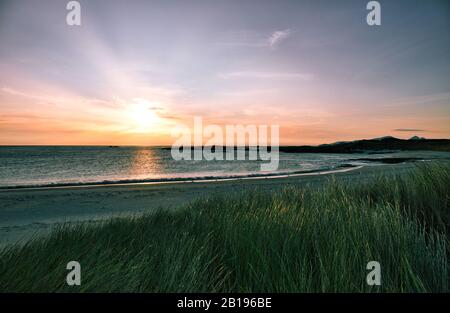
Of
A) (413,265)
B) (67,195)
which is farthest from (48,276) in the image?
(67,195)

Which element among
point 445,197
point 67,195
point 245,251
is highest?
point 445,197

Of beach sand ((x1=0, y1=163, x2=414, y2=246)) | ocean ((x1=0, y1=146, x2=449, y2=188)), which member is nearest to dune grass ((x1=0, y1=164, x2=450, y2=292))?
beach sand ((x1=0, y1=163, x2=414, y2=246))

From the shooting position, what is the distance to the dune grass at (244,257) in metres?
2.07

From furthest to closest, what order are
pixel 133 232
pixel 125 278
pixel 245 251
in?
pixel 133 232, pixel 245 251, pixel 125 278

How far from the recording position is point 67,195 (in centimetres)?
1203

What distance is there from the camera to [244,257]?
8.93 feet

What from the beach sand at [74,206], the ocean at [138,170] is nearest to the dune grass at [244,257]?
the beach sand at [74,206]

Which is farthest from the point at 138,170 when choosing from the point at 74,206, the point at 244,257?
the point at 244,257

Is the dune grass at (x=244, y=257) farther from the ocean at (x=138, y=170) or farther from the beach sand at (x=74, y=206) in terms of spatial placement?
the ocean at (x=138, y=170)

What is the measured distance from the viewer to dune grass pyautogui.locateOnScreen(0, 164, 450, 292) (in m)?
2.07

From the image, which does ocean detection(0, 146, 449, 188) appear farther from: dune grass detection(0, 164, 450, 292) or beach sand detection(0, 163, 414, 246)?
dune grass detection(0, 164, 450, 292)

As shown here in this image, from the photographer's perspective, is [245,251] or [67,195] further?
[67,195]
